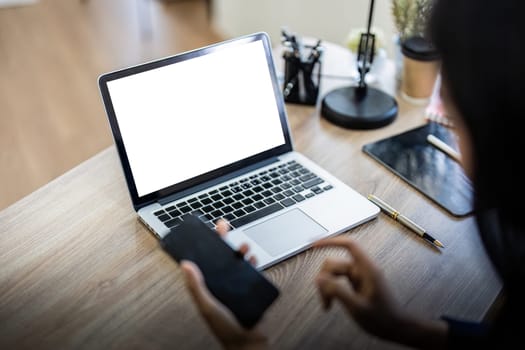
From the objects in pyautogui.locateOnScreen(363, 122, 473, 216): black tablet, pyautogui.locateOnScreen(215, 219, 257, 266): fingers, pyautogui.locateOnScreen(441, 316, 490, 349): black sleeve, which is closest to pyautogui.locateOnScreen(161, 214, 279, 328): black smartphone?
pyautogui.locateOnScreen(215, 219, 257, 266): fingers

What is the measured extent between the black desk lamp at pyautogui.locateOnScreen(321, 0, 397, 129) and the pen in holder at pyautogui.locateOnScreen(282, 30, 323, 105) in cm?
4

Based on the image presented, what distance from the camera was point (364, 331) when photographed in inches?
29.6

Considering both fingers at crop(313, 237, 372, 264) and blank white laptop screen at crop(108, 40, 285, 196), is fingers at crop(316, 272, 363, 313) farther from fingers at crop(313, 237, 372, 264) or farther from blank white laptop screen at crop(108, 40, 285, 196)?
blank white laptop screen at crop(108, 40, 285, 196)

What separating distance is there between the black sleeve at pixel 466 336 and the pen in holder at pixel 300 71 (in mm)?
696

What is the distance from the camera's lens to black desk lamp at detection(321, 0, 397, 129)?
1247mm

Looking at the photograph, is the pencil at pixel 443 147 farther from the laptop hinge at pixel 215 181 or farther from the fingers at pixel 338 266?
the fingers at pixel 338 266

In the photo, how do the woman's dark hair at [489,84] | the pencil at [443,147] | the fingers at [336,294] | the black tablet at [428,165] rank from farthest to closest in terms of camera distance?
the pencil at [443,147] < the black tablet at [428,165] < the fingers at [336,294] < the woman's dark hair at [489,84]

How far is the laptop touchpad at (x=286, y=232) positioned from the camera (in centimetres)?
92

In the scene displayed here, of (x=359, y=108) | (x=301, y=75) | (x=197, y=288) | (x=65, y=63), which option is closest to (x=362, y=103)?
(x=359, y=108)

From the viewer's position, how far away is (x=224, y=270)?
79 cm

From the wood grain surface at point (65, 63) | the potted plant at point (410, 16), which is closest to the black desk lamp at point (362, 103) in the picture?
the potted plant at point (410, 16)

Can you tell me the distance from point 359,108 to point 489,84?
2.20ft

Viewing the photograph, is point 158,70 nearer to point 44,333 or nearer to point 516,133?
point 44,333

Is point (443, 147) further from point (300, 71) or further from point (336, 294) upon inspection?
point (336, 294)
